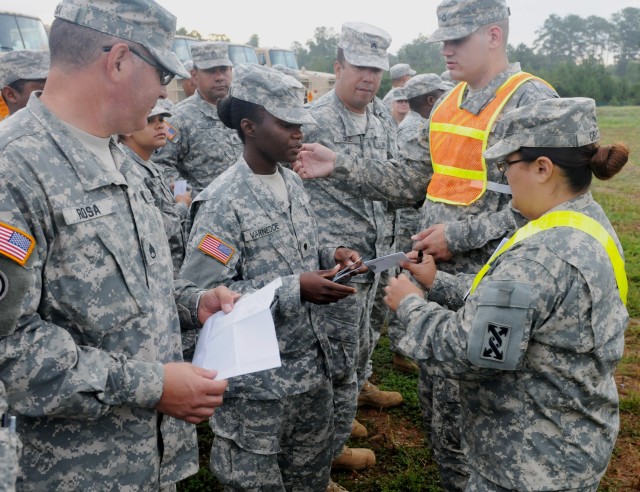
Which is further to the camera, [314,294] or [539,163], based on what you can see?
[314,294]

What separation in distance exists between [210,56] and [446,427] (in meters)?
4.25

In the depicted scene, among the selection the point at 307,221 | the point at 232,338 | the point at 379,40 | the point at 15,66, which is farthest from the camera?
the point at 379,40

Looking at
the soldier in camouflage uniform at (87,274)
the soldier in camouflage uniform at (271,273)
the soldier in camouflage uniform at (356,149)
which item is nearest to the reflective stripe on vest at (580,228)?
the soldier in camouflage uniform at (271,273)

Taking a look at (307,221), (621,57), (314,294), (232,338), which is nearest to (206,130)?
(307,221)

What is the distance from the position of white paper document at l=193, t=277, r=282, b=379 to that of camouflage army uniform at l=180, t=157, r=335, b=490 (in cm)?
43

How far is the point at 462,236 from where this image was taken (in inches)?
121

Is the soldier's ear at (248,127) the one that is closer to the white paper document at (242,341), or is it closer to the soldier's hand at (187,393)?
the white paper document at (242,341)

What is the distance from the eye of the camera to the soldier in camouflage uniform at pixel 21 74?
4035 mm

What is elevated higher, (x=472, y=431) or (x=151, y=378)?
(x=151, y=378)

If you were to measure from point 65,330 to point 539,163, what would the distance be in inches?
62.9

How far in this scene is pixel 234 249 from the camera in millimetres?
2723

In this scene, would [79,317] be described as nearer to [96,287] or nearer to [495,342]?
[96,287]

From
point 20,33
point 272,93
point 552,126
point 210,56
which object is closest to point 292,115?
point 272,93

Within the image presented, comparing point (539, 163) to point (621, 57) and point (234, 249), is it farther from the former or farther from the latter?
point (621, 57)
